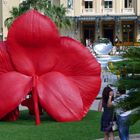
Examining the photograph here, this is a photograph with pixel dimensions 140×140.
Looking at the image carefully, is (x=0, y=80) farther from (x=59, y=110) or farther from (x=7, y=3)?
(x=7, y=3)

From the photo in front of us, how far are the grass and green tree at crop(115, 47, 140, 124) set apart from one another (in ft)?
17.8

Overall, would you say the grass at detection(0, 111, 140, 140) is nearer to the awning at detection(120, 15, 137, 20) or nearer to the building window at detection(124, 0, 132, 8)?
the awning at detection(120, 15, 137, 20)

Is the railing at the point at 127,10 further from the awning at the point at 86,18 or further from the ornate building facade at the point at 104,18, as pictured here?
the awning at the point at 86,18

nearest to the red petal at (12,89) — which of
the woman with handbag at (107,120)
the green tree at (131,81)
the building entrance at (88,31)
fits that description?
the woman with handbag at (107,120)

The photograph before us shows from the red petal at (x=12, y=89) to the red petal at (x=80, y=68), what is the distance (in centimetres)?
124

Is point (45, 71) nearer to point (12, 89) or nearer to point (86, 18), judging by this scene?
point (12, 89)

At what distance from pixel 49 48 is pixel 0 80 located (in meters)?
1.95

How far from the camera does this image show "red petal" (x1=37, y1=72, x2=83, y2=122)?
17156mm

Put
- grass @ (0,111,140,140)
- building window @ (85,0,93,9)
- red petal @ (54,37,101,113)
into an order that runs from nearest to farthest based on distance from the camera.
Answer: grass @ (0,111,140,140) → red petal @ (54,37,101,113) → building window @ (85,0,93,9)

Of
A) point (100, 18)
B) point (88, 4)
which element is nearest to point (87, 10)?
point (88, 4)

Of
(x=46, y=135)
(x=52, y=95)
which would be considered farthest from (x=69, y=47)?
(x=46, y=135)

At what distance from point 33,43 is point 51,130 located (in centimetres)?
339

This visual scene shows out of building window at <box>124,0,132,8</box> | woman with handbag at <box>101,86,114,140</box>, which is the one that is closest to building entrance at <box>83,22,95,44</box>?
building window at <box>124,0,132,8</box>

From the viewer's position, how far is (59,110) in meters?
17.2
